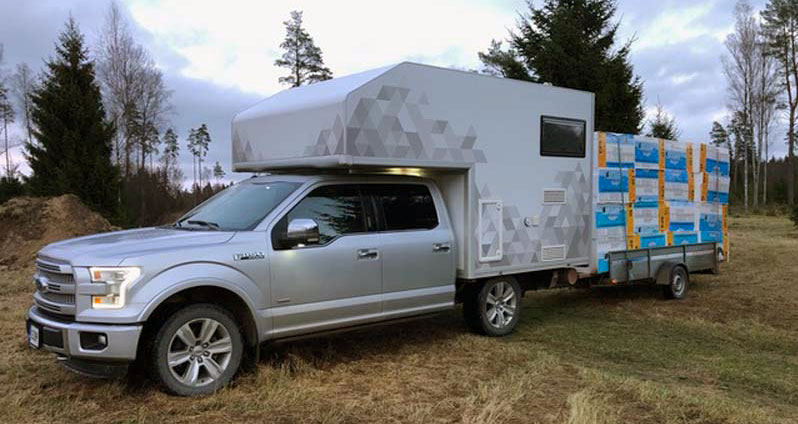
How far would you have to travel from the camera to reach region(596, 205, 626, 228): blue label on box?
8.31m

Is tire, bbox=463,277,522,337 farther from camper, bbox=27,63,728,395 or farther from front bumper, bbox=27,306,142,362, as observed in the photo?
front bumper, bbox=27,306,142,362

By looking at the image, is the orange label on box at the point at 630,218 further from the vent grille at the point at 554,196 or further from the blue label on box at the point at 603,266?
the vent grille at the point at 554,196

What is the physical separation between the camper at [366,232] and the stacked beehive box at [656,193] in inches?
1.6

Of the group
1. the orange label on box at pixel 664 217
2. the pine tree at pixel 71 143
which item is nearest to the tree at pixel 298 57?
the pine tree at pixel 71 143

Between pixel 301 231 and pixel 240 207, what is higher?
pixel 240 207

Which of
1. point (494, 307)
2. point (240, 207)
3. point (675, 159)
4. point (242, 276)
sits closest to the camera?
point (242, 276)

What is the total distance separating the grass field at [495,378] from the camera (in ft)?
14.7

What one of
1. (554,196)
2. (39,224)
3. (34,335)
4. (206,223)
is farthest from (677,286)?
(39,224)

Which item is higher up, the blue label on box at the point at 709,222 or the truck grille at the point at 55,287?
the blue label on box at the point at 709,222

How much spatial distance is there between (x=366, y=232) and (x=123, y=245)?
2.24 meters

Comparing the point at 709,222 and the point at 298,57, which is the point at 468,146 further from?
the point at 298,57

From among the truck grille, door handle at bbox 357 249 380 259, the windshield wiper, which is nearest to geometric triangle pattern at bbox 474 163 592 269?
door handle at bbox 357 249 380 259

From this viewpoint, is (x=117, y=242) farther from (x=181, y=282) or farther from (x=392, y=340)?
(x=392, y=340)

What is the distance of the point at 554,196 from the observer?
7.72 meters
